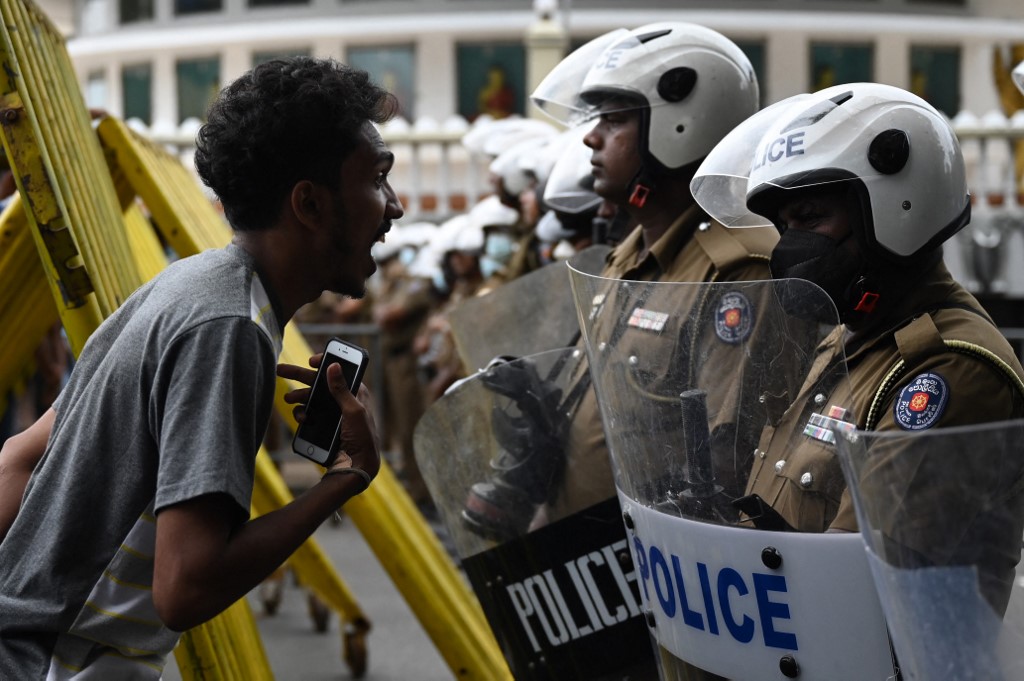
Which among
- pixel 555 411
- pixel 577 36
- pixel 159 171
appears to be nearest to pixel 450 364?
pixel 159 171

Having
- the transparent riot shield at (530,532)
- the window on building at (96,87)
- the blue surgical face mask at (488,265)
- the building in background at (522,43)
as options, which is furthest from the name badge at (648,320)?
the window on building at (96,87)

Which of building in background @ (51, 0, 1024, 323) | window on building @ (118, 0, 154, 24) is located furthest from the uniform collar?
window on building @ (118, 0, 154, 24)

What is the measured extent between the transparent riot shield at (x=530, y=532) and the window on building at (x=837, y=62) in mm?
23565

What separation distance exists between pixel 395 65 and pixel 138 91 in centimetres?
541

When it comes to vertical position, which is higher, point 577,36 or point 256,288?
point 256,288

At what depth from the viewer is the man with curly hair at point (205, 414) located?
1987 millimetres

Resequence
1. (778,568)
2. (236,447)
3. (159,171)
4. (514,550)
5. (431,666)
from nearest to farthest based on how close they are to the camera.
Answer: (236,447) < (778,568) < (514,550) < (159,171) < (431,666)

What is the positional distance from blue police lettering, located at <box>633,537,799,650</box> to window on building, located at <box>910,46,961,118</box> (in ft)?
81.1

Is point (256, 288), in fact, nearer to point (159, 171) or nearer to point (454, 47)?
point (159, 171)

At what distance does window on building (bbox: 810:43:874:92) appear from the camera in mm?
25609

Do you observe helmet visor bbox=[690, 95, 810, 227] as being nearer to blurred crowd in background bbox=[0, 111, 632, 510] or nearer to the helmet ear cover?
the helmet ear cover

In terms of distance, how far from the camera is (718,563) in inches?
86.7

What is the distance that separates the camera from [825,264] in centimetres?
265

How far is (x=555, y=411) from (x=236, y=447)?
1.21 metres
